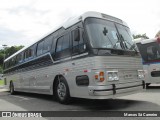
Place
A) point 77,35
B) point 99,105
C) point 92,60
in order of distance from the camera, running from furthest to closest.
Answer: point 99,105
point 77,35
point 92,60

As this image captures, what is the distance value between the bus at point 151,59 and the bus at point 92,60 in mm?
5615

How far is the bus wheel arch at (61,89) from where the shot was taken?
26.5 feet

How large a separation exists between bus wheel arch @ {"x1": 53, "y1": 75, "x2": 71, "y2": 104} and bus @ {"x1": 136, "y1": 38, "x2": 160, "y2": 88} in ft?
22.6

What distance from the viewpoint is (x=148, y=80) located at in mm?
13625

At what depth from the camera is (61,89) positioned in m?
8.46

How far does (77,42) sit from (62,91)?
2.08 meters

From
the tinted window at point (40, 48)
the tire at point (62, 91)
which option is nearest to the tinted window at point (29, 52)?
the tinted window at point (40, 48)

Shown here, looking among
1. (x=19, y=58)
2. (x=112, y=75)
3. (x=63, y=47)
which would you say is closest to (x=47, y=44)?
(x=63, y=47)

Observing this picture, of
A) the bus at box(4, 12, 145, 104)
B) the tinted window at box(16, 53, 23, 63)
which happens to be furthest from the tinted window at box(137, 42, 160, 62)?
the tinted window at box(16, 53, 23, 63)

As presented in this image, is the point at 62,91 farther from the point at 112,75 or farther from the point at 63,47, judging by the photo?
the point at 112,75

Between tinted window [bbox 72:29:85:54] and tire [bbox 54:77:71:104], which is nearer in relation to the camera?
tinted window [bbox 72:29:85:54]

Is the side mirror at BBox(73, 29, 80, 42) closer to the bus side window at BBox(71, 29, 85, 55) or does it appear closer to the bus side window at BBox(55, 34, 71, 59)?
the bus side window at BBox(71, 29, 85, 55)

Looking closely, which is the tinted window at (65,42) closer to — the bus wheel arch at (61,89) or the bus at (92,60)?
the bus at (92,60)

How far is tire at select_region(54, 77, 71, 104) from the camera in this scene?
806cm
